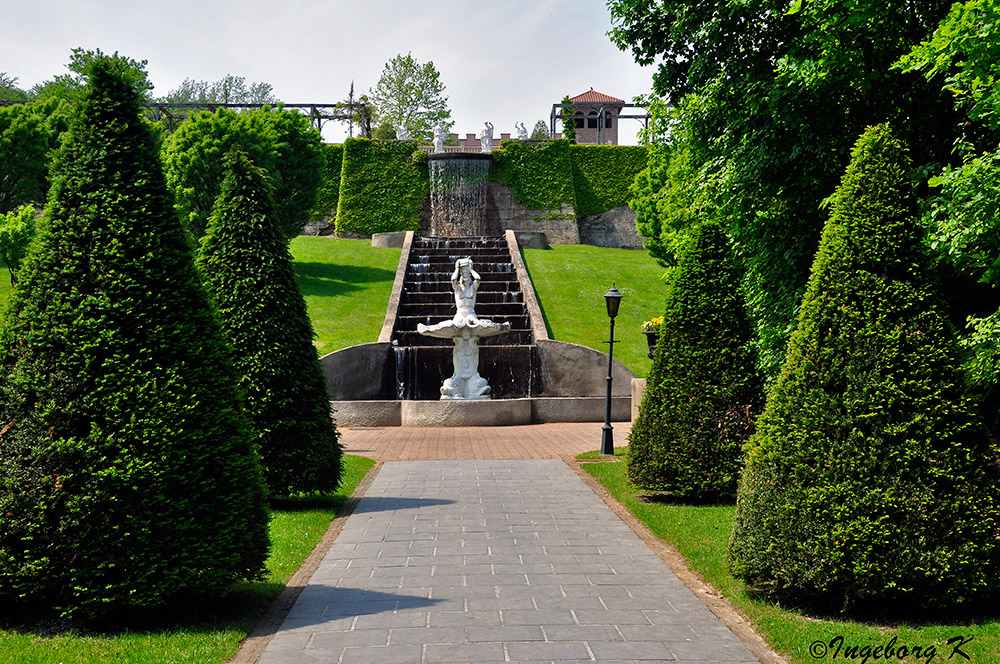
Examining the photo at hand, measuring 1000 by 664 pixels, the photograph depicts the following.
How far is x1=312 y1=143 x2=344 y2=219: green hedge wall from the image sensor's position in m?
48.6

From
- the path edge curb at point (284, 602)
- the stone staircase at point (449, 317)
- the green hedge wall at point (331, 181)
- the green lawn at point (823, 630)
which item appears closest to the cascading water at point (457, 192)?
the green hedge wall at point (331, 181)

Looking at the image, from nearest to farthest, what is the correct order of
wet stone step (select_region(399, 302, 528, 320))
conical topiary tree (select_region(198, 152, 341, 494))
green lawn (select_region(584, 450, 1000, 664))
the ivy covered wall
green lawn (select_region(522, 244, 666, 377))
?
green lawn (select_region(584, 450, 1000, 664)), conical topiary tree (select_region(198, 152, 341, 494)), green lawn (select_region(522, 244, 666, 377)), wet stone step (select_region(399, 302, 528, 320)), the ivy covered wall

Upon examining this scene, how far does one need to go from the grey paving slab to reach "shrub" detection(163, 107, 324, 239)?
73.9ft

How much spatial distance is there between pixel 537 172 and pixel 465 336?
1136 inches

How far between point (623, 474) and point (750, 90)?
5.81 meters

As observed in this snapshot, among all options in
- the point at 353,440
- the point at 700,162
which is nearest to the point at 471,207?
the point at 353,440

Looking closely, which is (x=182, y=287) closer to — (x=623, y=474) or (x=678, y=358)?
(x=678, y=358)

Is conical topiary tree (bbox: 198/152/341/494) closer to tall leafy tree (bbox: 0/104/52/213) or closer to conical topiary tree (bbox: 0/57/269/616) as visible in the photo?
conical topiary tree (bbox: 0/57/269/616)

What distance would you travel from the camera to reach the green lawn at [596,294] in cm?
2544

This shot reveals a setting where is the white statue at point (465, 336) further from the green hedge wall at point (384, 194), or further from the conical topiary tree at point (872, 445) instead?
the green hedge wall at point (384, 194)

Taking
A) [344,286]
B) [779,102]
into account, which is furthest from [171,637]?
[344,286]

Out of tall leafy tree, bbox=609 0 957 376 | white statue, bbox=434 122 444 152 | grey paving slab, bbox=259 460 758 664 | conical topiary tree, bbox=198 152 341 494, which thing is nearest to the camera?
grey paving slab, bbox=259 460 758 664

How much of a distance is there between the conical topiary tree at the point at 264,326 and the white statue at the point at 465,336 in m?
11.6

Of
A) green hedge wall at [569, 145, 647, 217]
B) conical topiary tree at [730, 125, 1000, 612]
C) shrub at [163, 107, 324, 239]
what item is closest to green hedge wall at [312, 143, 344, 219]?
shrub at [163, 107, 324, 239]
